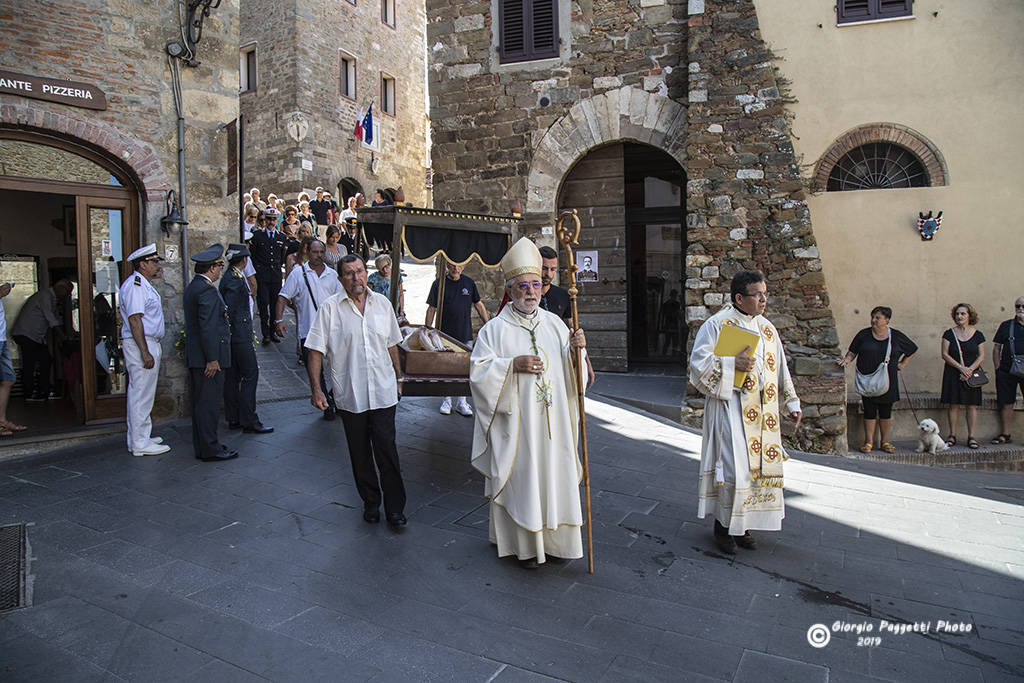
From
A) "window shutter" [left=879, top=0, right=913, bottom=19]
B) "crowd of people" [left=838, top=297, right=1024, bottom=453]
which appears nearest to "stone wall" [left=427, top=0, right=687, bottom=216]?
"window shutter" [left=879, top=0, right=913, bottom=19]

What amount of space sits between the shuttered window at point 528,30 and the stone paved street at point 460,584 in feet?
25.4

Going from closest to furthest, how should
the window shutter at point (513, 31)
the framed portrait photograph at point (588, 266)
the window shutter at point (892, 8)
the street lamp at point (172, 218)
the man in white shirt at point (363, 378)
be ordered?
1. the man in white shirt at point (363, 378)
2. the street lamp at point (172, 218)
3. the window shutter at point (892, 8)
4. the window shutter at point (513, 31)
5. the framed portrait photograph at point (588, 266)

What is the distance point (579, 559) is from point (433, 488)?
5.32 ft

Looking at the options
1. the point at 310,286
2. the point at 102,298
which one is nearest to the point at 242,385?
the point at 310,286

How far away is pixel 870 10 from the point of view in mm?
9188

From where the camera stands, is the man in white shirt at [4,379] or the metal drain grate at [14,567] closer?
the metal drain grate at [14,567]

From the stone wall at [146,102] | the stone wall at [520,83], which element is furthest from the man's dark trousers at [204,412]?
the stone wall at [520,83]

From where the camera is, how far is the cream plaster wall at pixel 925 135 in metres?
8.91

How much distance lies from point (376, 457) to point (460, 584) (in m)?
1.23

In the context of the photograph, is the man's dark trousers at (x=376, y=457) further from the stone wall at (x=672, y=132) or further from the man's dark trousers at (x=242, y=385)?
the stone wall at (x=672, y=132)

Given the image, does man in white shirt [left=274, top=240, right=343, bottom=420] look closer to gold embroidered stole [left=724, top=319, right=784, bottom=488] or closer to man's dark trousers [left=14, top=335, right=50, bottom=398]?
man's dark trousers [left=14, top=335, right=50, bottom=398]

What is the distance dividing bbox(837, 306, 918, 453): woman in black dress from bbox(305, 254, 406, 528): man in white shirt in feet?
21.6

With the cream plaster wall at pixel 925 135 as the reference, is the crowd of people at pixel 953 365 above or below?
below

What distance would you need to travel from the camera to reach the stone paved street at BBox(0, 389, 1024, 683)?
2.88 m
